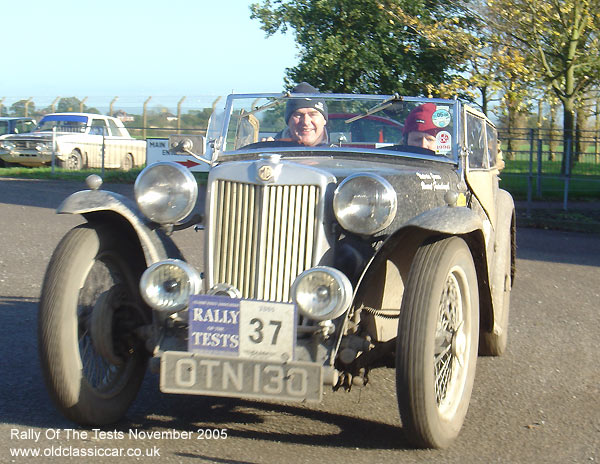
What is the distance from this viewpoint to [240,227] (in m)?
3.93

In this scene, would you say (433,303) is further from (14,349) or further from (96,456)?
(14,349)

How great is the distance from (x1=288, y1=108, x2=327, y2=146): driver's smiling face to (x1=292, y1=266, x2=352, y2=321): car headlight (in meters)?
1.66

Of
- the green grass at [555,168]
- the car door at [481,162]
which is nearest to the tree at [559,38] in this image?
the green grass at [555,168]

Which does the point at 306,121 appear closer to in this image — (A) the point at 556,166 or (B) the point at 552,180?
(A) the point at 556,166

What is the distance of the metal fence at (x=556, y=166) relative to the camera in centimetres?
1517

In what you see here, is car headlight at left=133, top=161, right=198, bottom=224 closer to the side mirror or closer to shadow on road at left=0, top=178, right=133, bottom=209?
the side mirror

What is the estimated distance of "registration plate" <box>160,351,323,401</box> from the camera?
3.52 metres

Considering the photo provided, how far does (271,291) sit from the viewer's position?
3881mm

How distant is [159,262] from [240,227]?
1.31 feet

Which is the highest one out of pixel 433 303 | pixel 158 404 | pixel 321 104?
pixel 321 104

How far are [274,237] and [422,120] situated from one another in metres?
1.61

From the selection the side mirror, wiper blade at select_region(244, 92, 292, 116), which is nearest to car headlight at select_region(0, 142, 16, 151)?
wiper blade at select_region(244, 92, 292, 116)

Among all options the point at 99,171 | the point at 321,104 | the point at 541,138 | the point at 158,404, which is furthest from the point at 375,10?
the point at 158,404

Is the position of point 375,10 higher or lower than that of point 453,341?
higher
